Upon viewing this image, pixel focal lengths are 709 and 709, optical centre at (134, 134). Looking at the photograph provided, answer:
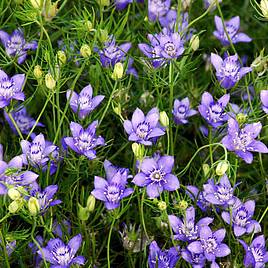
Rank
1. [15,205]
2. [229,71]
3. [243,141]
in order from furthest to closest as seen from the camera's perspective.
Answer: [229,71], [243,141], [15,205]

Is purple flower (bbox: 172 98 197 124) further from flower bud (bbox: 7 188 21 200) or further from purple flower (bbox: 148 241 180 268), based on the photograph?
flower bud (bbox: 7 188 21 200)

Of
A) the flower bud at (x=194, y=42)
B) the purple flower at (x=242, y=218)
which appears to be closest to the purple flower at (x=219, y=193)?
the purple flower at (x=242, y=218)

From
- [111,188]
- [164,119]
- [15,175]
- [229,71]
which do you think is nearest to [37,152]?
[15,175]

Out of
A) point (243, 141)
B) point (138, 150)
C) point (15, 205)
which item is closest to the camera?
point (15, 205)

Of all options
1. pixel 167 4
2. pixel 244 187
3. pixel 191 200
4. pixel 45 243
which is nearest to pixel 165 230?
pixel 191 200

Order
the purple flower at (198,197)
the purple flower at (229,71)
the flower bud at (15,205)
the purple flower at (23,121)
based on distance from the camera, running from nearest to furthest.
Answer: the flower bud at (15,205) < the purple flower at (198,197) < the purple flower at (229,71) < the purple flower at (23,121)

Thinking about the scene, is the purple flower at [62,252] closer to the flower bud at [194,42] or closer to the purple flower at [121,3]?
the flower bud at [194,42]

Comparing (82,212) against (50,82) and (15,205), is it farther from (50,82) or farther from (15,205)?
(50,82)
